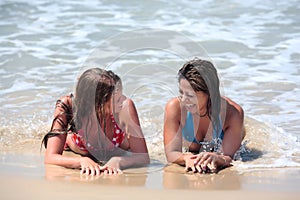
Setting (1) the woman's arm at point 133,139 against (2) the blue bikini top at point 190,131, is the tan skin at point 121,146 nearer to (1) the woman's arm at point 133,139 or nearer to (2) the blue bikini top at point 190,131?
(1) the woman's arm at point 133,139

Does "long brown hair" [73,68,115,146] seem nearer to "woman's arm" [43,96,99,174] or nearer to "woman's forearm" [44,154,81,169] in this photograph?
"woman's arm" [43,96,99,174]

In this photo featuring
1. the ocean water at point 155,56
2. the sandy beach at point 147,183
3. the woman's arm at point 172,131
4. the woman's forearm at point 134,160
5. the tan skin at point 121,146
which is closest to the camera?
the sandy beach at point 147,183

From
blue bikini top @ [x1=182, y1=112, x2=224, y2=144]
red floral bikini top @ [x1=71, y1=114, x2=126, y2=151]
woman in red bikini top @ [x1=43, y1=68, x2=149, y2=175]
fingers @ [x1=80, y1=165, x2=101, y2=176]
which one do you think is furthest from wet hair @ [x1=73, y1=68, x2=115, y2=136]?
blue bikini top @ [x1=182, y1=112, x2=224, y2=144]

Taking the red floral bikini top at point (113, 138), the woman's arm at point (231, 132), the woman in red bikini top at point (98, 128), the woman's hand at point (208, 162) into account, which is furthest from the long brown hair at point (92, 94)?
the woman's arm at point (231, 132)

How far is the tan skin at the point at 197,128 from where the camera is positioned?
3850mm

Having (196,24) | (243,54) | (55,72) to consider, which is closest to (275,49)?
(243,54)

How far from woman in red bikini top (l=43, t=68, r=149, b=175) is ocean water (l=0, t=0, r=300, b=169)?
0.49 meters

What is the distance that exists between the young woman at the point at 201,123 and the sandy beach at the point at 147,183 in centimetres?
10

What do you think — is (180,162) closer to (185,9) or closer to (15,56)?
(15,56)

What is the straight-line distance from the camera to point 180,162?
3984 mm

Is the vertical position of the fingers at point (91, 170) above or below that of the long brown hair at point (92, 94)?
below

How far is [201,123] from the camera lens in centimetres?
424

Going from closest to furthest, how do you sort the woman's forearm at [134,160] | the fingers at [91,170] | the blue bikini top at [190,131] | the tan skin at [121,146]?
1. the fingers at [91,170]
2. the tan skin at [121,146]
3. the woman's forearm at [134,160]
4. the blue bikini top at [190,131]

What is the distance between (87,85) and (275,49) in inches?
189
